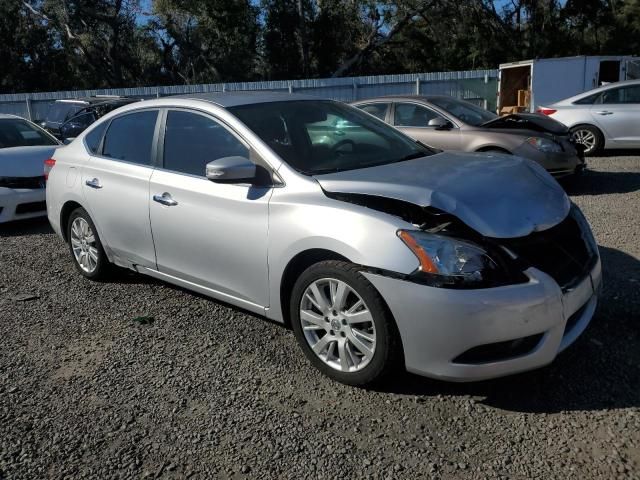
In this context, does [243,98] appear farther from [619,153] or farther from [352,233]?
[619,153]

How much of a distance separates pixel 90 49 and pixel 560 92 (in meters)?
28.1

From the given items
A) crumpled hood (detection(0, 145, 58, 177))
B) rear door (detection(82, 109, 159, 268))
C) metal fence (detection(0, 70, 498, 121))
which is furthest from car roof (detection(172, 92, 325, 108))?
metal fence (detection(0, 70, 498, 121))

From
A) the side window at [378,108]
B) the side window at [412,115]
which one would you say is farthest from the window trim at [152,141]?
the side window at [412,115]

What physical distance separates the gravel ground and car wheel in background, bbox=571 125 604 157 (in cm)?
756

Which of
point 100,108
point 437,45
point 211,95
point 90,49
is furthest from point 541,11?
point 211,95

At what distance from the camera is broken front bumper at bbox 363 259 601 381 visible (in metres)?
2.92

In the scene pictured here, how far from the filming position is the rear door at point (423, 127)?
885 centimetres

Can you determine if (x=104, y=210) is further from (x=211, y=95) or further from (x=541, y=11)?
(x=541, y=11)

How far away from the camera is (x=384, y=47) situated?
38688 mm

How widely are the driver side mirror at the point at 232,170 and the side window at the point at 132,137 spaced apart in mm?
1108

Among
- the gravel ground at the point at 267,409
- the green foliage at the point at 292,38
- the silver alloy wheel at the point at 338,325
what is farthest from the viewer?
the green foliage at the point at 292,38

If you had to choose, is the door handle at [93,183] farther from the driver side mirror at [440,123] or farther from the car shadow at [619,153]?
the car shadow at [619,153]

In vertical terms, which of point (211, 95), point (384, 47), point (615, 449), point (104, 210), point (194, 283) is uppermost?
point (384, 47)

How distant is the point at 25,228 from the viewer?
7902 mm
